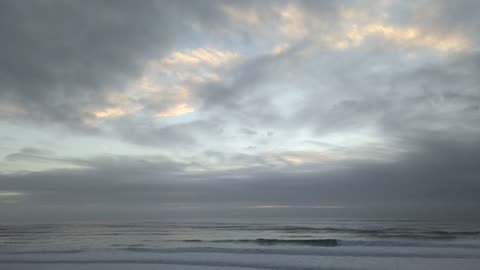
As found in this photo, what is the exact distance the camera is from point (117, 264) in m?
16.3

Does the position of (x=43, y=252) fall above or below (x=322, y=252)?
above

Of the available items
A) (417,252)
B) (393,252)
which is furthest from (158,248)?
(417,252)

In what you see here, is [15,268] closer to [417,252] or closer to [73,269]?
[73,269]

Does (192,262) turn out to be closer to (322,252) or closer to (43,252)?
(322,252)

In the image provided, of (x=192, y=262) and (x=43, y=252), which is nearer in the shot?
(x=192, y=262)

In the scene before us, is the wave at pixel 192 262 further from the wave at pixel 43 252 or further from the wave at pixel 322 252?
the wave at pixel 322 252

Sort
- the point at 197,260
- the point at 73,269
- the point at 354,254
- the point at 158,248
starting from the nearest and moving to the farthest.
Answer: the point at 73,269, the point at 197,260, the point at 354,254, the point at 158,248

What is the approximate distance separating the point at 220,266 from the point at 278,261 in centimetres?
358

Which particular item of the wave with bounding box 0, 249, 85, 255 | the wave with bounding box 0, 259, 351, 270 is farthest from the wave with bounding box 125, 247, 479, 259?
the wave with bounding box 0, 259, 351, 270

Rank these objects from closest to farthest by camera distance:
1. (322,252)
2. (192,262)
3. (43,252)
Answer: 1. (192,262)
2. (322,252)
3. (43,252)

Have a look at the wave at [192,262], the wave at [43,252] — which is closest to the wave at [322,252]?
the wave at [43,252]

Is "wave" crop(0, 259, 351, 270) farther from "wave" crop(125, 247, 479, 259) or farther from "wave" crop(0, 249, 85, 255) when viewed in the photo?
"wave" crop(125, 247, 479, 259)

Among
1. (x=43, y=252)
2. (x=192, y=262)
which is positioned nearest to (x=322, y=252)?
(x=192, y=262)

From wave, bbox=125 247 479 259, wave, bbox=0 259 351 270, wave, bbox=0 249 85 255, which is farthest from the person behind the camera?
wave, bbox=0 249 85 255
